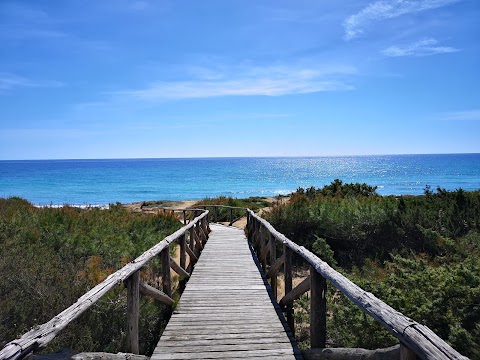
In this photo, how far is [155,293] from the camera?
4.93 metres

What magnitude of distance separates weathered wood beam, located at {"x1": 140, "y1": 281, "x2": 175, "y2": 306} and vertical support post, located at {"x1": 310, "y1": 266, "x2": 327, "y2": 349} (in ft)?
6.59

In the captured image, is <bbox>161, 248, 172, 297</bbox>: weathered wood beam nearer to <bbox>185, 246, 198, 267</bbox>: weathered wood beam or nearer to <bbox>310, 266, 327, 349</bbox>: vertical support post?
<bbox>185, 246, 198, 267</bbox>: weathered wood beam

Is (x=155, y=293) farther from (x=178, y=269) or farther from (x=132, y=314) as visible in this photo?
(x=178, y=269)

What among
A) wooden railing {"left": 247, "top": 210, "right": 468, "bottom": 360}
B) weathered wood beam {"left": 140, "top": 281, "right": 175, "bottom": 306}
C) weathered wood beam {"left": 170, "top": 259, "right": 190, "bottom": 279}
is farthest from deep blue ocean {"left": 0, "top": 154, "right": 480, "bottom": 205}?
wooden railing {"left": 247, "top": 210, "right": 468, "bottom": 360}

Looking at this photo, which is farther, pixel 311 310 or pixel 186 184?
pixel 186 184

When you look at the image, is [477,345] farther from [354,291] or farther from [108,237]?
[108,237]

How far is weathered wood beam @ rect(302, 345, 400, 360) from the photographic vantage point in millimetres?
2696

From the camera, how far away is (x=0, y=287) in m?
4.98

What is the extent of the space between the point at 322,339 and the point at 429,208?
30.1ft

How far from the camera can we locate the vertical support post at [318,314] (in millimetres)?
4020

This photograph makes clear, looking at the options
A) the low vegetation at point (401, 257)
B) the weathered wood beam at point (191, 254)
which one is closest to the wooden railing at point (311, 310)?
the low vegetation at point (401, 257)

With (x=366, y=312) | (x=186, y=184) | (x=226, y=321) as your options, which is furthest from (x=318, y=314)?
(x=186, y=184)

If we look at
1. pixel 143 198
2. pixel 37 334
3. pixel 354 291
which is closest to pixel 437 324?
pixel 354 291

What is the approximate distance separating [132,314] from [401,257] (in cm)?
537
